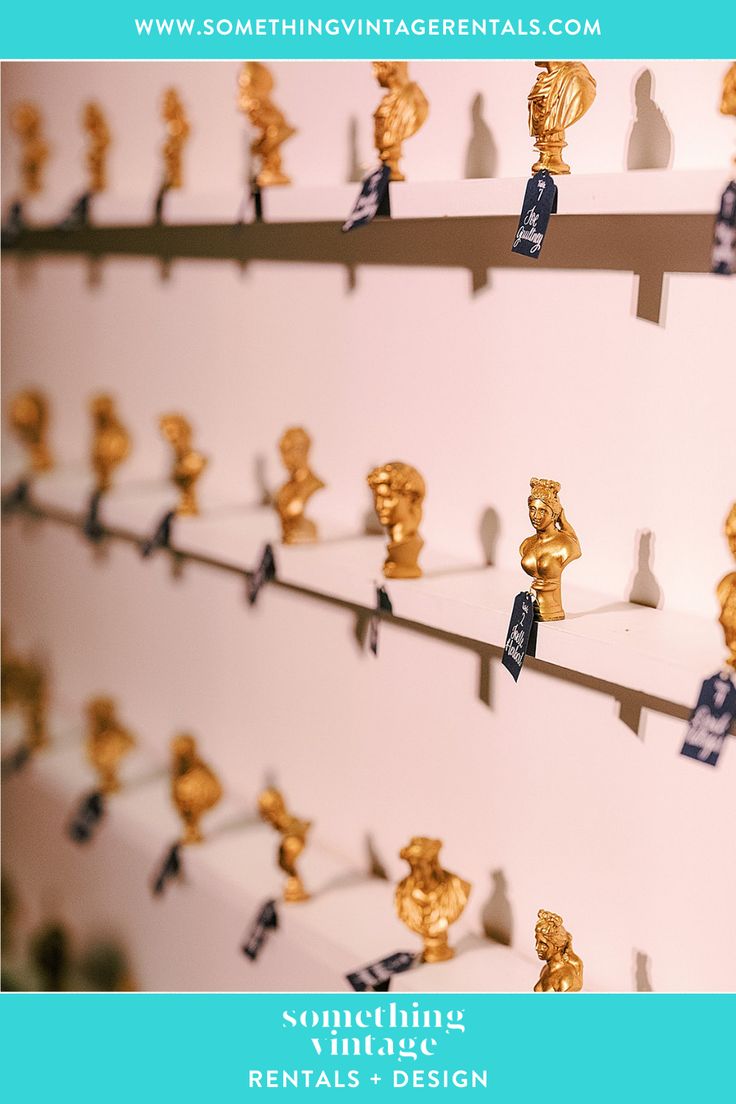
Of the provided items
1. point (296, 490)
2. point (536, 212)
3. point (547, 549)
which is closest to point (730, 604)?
point (547, 549)

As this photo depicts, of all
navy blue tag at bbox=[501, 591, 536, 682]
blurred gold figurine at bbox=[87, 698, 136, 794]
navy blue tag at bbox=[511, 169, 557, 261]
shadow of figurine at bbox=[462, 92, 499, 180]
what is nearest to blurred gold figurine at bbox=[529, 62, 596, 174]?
navy blue tag at bbox=[511, 169, 557, 261]

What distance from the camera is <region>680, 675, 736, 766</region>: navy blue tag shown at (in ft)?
3.79

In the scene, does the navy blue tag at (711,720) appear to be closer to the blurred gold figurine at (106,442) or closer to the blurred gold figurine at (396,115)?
the blurred gold figurine at (396,115)

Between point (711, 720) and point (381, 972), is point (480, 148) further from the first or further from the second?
point (381, 972)

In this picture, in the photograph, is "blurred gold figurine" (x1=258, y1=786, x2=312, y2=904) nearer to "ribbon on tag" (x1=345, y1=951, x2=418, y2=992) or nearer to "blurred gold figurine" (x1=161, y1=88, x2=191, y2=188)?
"ribbon on tag" (x1=345, y1=951, x2=418, y2=992)

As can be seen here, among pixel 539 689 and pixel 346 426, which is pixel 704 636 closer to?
pixel 539 689

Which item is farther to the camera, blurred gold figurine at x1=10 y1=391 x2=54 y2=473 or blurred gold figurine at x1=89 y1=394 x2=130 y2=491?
blurred gold figurine at x1=10 y1=391 x2=54 y2=473

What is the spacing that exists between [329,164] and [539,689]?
0.84m

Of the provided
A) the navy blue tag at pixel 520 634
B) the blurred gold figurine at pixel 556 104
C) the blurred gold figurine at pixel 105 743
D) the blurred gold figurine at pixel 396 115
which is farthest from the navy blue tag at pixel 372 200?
the blurred gold figurine at pixel 105 743

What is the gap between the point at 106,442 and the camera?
93.2 inches

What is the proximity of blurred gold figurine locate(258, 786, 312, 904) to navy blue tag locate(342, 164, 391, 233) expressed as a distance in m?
0.87

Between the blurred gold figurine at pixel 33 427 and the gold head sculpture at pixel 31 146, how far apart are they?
1.41 feet

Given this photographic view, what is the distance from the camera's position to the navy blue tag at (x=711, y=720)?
3.79ft

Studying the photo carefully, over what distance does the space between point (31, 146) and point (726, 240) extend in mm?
1827
